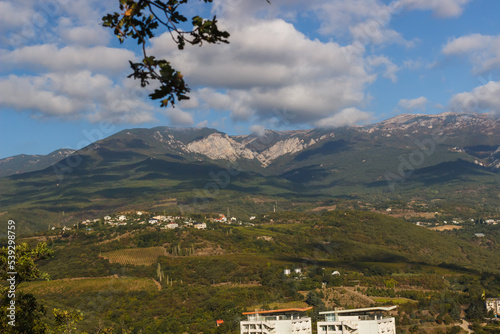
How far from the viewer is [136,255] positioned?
5404 inches

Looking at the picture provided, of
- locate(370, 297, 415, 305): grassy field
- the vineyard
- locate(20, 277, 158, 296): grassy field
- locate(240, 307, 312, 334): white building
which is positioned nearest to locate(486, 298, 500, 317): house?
locate(370, 297, 415, 305): grassy field

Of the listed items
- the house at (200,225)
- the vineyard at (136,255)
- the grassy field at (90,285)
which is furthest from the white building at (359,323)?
the house at (200,225)

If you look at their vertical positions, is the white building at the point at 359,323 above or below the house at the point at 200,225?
below

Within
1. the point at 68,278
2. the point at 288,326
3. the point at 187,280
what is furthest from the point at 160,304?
the point at 288,326

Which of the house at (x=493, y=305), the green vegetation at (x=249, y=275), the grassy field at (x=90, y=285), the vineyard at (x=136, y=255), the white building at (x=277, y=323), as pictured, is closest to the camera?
the white building at (x=277, y=323)

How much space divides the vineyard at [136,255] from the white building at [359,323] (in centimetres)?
8423

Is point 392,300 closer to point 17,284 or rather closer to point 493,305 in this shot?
point 493,305

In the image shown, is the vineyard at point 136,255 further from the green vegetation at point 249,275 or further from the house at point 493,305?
the house at point 493,305

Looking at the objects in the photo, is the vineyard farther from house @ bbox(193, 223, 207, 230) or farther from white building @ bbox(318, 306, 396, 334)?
white building @ bbox(318, 306, 396, 334)

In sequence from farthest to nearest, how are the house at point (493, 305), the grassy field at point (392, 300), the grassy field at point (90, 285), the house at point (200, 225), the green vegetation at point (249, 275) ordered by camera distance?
the house at point (200, 225) < the grassy field at point (90, 285) < the grassy field at point (392, 300) < the green vegetation at point (249, 275) < the house at point (493, 305)

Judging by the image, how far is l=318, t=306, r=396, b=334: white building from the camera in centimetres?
5372

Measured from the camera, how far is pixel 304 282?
371 ft

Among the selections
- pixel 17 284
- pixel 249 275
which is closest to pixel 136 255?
pixel 249 275

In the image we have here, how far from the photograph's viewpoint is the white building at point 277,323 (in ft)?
190
